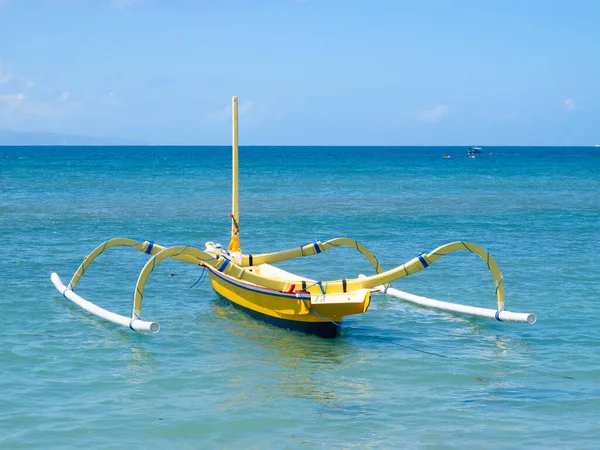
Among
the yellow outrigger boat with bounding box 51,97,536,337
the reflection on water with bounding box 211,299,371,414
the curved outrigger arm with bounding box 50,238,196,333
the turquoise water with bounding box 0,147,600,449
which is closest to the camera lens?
the turquoise water with bounding box 0,147,600,449

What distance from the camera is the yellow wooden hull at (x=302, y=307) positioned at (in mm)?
16531

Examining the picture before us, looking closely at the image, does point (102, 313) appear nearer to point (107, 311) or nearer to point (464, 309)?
point (107, 311)

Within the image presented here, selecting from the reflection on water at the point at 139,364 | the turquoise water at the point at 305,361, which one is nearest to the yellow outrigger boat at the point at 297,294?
the turquoise water at the point at 305,361

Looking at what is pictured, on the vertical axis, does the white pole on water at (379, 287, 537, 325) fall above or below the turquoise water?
above

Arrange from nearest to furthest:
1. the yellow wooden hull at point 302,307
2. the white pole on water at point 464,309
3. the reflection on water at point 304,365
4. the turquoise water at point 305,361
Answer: the turquoise water at point 305,361 → the reflection on water at point 304,365 → the yellow wooden hull at point 302,307 → the white pole on water at point 464,309

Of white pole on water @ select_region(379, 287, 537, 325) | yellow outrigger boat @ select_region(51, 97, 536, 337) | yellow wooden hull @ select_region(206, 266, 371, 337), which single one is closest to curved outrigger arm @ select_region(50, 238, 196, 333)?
yellow outrigger boat @ select_region(51, 97, 536, 337)

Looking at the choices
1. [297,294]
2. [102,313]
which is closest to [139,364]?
[297,294]

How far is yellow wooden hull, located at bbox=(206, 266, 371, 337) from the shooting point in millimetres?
16531

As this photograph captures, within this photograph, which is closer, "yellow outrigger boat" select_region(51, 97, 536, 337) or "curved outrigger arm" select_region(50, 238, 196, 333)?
"yellow outrigger boat" select_region(51, 97, 536, 337)

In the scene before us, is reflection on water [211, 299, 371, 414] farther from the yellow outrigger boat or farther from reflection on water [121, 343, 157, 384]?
reflection on water [121, 343, 157, 384]

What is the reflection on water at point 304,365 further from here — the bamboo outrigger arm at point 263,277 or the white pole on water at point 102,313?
the white pole on water at point 102,313

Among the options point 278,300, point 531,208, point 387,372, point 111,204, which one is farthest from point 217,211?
point 387,372

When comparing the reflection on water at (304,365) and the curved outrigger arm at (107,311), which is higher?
the curved outrigger arm at (107,311)

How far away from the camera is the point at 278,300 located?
17547mm
